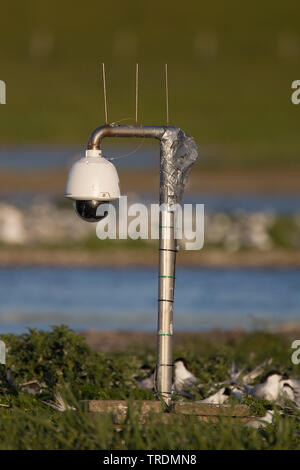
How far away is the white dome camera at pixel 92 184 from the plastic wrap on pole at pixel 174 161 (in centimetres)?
42

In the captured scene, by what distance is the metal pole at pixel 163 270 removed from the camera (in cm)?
937

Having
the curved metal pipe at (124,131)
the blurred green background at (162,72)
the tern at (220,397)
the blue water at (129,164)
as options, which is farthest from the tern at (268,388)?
the blurred green background at (162,72)

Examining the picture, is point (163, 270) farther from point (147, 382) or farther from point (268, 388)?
point (147, 382)

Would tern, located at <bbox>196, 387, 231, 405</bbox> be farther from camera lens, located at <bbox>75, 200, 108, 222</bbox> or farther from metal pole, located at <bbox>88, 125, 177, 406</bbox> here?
camera lens, located at <bbox>75, 200, 108, 222</bbox>

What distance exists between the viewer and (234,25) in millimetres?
78250

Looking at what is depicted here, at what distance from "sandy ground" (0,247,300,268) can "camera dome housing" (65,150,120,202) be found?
669 inches

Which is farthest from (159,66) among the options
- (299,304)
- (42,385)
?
(42,385)

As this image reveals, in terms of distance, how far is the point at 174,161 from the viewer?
9500 mm

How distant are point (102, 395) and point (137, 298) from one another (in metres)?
11.8

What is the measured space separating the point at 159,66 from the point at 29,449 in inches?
2492

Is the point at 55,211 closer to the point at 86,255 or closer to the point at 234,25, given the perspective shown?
the point at 86,255

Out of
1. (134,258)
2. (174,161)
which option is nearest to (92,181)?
(174,161)

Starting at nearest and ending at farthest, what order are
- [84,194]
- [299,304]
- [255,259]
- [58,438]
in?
[58,438] → [84,194] → [299,304] → [255,259]

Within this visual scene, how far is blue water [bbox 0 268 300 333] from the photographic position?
19.8 m
